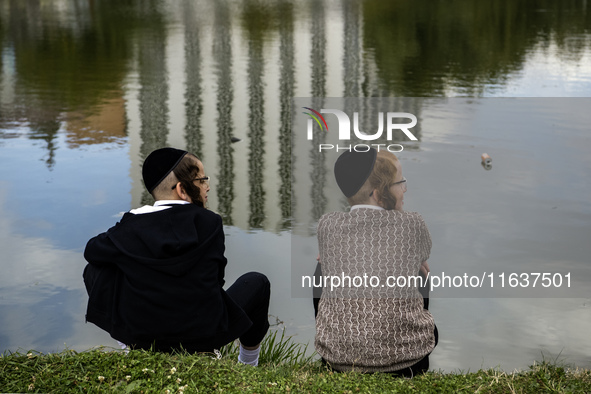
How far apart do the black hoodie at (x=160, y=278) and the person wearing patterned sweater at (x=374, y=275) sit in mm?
523

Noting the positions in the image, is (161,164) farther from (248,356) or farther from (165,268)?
(248,356)

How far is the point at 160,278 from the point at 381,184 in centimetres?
108

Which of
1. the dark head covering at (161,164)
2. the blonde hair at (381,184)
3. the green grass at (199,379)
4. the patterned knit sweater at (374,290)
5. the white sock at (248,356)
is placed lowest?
the white sock at (248,356)

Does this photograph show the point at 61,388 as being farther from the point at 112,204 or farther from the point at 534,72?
the point at 534,72

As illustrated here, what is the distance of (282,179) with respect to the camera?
327 inches

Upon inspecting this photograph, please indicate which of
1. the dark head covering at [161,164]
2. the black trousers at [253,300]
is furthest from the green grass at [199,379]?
the dark head covering at [161,164]

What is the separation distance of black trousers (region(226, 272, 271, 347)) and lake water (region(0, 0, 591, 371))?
0.84m

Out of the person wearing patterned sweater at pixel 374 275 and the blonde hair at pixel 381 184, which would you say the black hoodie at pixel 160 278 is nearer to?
the person wearing patterned sweater at pixel 374 275

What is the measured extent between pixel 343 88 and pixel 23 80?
552cm

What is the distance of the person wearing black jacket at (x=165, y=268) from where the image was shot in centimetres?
346

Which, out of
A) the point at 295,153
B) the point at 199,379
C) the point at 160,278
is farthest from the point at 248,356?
the point at 295,153

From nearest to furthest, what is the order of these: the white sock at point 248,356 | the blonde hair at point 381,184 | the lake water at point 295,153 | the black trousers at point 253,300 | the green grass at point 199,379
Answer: the green grass at point 199,379 < the blonde hair at point 381,184 < the black trousers at point 253,300 < the white sock at point 248,356 < the lake water at point 295,153

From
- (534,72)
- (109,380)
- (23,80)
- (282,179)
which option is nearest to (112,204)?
(282,179)

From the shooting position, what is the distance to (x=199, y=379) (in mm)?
3502
